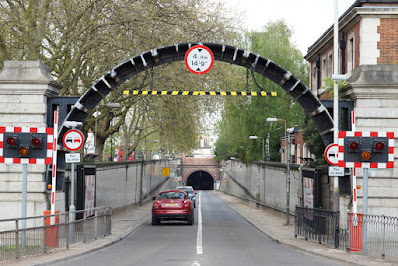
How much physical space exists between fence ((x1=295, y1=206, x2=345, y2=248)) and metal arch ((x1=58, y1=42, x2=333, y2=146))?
274cm

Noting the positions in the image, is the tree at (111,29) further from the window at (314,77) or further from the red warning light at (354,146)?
the window at (314,77)

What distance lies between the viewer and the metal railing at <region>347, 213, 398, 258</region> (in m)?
14.7

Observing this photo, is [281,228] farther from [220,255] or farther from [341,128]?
[220,255]

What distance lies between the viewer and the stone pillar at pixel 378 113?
19297 millimetres

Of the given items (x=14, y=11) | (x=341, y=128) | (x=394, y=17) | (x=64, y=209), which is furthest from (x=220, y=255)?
(x=394, y=17)

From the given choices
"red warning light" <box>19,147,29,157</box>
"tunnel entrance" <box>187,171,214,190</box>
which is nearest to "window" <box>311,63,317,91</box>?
"red warning light" <box>19,147,29,157</box>

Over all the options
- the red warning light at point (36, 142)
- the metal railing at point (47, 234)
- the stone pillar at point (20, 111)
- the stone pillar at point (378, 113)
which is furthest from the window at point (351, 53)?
the red warning light at point (36, 142)

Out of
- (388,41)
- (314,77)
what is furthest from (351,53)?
(314,77)

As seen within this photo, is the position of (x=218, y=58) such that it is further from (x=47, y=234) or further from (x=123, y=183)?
(x=123, y=183)

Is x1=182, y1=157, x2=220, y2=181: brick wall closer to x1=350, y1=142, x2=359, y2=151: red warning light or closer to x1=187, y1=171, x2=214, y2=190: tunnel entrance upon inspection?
x1=187, y1=171, x2=214, y2=190: tunnel entrance

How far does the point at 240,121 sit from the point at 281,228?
25.1 m

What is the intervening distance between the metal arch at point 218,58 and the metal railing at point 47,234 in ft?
11.4

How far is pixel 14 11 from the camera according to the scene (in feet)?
75.4

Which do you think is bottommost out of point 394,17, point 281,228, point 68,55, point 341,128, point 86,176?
point 281,228
